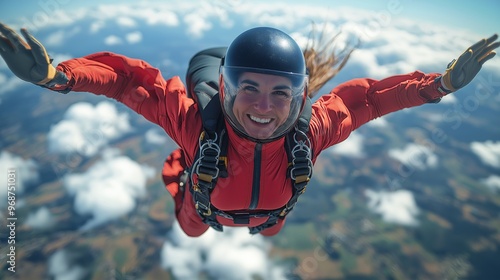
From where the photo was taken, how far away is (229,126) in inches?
73.4

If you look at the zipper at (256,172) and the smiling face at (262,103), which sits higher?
the smiling face at (262,103)

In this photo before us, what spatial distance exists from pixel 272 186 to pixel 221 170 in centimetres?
42

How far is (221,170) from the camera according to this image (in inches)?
72.4

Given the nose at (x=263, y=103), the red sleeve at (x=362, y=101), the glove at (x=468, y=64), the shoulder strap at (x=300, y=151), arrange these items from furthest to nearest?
the red sleeve at (x=362, y=101), the shoulder strap at (x=300, y=151), the glove at (x=468, y=64), the nose at (x=263, y=103)

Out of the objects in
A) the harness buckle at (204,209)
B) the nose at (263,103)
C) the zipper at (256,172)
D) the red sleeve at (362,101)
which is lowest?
the harness buckle at (204,209)

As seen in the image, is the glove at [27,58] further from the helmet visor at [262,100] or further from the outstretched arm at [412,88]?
the outstretched arm at [412,88]

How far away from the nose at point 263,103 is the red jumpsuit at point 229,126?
1.18 feet

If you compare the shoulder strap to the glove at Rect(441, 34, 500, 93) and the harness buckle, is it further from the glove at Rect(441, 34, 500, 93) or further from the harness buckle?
the glove at Rect(441, 34, 500, 93)

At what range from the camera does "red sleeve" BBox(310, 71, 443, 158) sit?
81.3 inches

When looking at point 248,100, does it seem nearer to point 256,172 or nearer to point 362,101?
point 256,172

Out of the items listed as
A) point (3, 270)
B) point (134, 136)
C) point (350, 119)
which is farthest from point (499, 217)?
point (134, 136)

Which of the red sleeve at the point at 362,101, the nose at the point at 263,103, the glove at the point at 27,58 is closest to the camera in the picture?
the glove at the point at 27,58

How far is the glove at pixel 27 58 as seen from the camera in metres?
1.35

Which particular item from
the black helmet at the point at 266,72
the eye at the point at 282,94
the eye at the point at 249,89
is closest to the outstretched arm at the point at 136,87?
the black helmet at the point at 266,72
